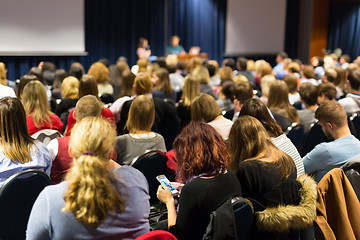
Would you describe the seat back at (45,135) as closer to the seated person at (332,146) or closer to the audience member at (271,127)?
the audience member at (271,127)

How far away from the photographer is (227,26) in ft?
48.2

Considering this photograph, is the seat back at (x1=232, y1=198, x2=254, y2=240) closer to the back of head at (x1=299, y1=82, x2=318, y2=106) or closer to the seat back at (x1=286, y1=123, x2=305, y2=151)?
the seat back at (x1=286, y1=123, x2=305, y2=151)

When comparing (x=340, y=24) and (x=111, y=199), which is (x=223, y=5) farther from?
(x=111, y=199)

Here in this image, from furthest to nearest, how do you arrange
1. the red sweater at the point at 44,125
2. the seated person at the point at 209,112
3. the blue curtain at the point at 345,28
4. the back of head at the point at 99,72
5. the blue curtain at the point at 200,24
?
the blue curtain at the point at 345,28
the blue curtain at the point at 200,24
the back of head at the point at 99,72
the seated person at the point at 209,112
the red sweater at the point at 44,125

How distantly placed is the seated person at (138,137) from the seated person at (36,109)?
2.90 feet

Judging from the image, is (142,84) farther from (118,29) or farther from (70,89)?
(118,29)

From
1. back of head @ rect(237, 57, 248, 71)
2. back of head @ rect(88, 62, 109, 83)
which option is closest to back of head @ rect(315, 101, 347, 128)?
back of head @ rect(88, 62, 109, 83)

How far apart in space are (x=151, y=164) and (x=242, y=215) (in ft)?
3.83

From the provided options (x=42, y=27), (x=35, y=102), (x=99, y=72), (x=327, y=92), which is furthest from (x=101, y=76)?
(x=42, y=27)

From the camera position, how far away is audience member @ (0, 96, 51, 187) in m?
2.54

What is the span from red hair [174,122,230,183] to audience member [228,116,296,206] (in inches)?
8.7

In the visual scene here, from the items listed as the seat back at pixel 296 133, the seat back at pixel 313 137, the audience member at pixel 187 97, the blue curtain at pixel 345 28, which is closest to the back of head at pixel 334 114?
the seat back at pixel 296 133

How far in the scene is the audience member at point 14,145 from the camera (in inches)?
100

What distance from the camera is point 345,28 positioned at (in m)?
14.7
